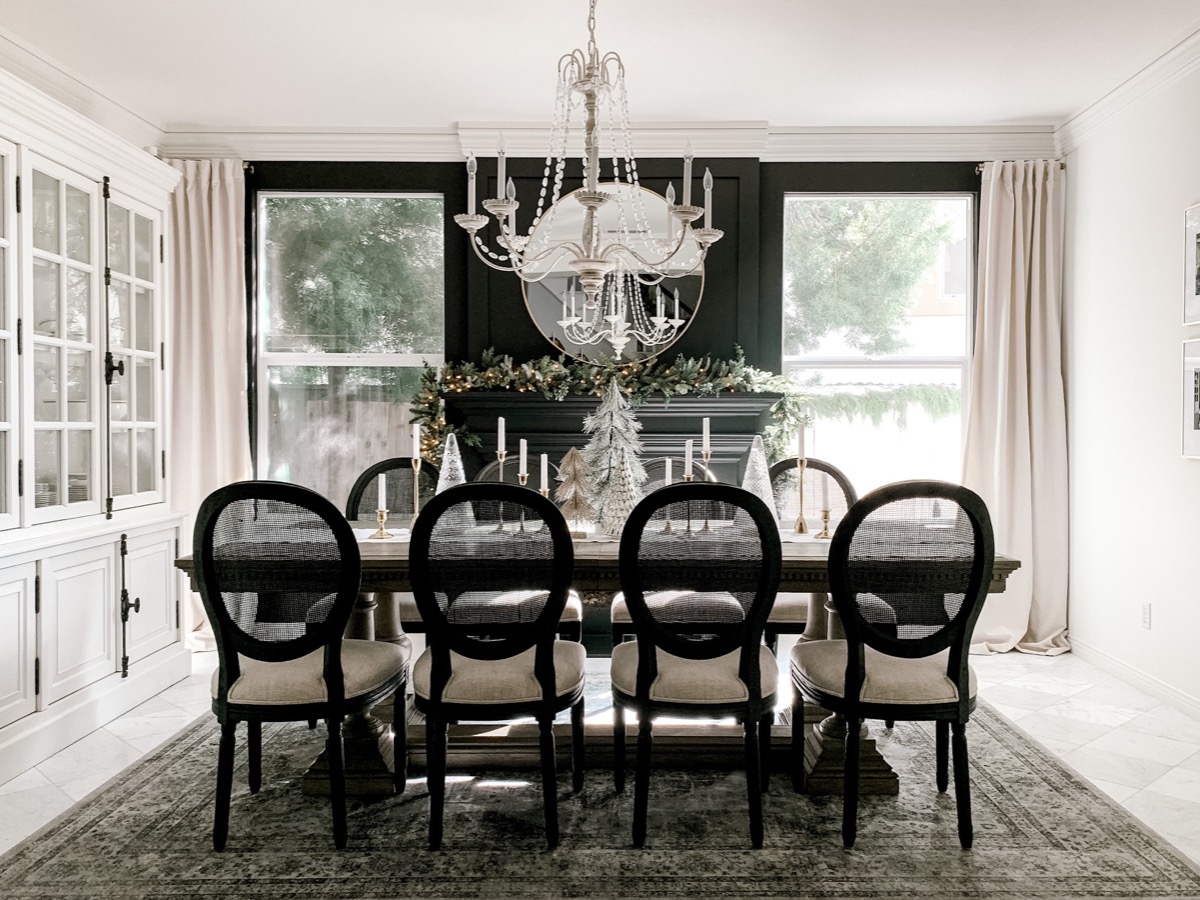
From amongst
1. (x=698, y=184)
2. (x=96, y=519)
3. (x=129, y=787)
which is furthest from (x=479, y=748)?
(x=698, y=184)

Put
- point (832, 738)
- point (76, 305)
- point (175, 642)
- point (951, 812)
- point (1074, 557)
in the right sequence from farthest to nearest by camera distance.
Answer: point (1074, 557) → point (175, 642) → point (76, 305) → point (832, 738) → point (951, 812)

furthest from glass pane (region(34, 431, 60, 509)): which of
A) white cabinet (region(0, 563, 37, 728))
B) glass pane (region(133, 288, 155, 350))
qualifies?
glass pane (region(133, 288, 155, 350))

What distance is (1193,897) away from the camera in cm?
212

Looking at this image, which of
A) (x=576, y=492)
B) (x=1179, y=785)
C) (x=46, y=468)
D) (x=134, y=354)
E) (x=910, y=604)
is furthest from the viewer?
(x=134, y=354)

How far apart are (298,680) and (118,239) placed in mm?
2327

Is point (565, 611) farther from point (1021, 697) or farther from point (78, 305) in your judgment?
point (78, 305)

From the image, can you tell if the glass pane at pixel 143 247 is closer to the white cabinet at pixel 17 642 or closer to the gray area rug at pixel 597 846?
the white cabinet at pixel 17 642

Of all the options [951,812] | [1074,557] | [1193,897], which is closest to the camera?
[1193,897]

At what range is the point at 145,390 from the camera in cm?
390

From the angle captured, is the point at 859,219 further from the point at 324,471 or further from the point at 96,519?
the point at 96,519

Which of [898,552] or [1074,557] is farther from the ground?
[898,552]

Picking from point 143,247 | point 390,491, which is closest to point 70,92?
point 143,247

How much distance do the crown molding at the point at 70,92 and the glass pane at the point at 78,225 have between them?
0.37 m

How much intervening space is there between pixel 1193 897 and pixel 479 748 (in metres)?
1.95
